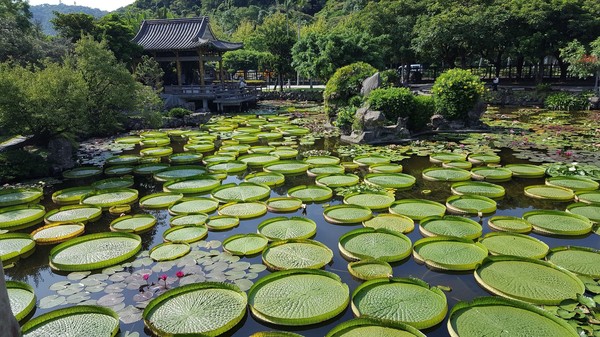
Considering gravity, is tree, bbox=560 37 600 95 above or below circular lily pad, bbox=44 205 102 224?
above

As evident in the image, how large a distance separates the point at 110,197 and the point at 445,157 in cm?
946

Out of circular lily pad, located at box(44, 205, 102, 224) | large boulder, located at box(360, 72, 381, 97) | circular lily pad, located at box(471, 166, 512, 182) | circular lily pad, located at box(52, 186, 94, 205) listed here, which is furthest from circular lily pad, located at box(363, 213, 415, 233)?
large boulder, located at box(360, 72, 381, 97)

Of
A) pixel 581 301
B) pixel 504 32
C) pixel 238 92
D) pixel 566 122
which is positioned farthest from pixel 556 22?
pixel 581 301

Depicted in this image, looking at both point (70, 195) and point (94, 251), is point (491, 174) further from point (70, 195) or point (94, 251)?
point (70, 195)

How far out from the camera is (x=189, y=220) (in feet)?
26.4

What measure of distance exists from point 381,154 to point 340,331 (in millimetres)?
9247

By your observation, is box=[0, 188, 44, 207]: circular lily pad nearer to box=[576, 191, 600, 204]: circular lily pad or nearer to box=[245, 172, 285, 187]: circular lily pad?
box=[245, 172, 285, 187]: circular lily pad

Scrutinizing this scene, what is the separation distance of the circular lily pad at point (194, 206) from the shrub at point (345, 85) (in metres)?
11.8

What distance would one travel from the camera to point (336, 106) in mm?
19781

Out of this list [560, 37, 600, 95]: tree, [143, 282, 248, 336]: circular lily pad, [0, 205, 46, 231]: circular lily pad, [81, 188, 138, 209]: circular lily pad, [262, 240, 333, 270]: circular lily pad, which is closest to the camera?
[143, 282, 248, 336]: circular lily pad

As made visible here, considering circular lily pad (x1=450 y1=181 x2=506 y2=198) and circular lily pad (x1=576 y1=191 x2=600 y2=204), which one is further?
circular lily pad (x1=450 y1=181 x2=506 y2=198)

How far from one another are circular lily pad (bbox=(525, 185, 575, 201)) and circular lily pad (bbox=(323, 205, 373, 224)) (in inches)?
159

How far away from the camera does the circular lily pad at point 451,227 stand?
23.1 ft

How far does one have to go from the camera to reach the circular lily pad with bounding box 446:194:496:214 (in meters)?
8.27
